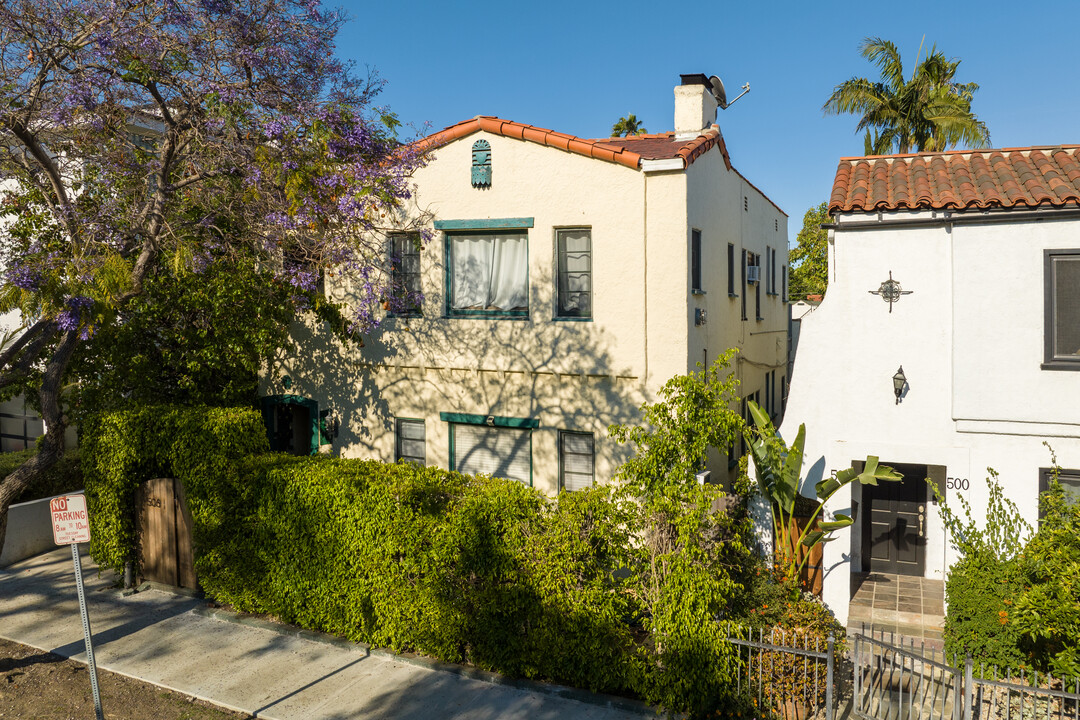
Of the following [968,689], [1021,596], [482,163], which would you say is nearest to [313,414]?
[482,163]

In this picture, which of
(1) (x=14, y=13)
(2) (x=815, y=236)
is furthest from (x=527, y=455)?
(2) (x=815, y=236)

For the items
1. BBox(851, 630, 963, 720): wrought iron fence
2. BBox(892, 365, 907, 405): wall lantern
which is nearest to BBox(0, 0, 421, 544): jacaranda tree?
BBox(892, 365, 907, 405): wall lantern

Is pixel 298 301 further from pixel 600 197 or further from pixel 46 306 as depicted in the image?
pixel 600 197

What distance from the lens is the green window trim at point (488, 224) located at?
508 inches

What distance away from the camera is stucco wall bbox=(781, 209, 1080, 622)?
1001 centimetres

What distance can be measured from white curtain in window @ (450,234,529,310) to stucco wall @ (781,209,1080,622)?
481 cm

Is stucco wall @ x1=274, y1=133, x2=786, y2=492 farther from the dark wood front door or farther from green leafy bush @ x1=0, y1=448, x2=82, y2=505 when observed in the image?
green leafy bush @ x1=0, y1=448, x2=82, y2=505

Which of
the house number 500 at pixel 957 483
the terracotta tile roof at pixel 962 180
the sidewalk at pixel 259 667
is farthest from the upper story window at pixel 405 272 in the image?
the house number 500 at pixel 957 483

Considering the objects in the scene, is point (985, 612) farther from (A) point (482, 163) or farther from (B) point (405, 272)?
(B) point (405, 272)

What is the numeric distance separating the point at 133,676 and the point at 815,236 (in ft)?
143

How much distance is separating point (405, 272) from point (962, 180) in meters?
9.37

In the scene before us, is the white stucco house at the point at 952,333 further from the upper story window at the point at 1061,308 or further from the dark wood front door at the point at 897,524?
the dark wood front door at the point at 897,524

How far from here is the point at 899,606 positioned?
1139cm

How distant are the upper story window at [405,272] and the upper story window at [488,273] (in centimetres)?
71
